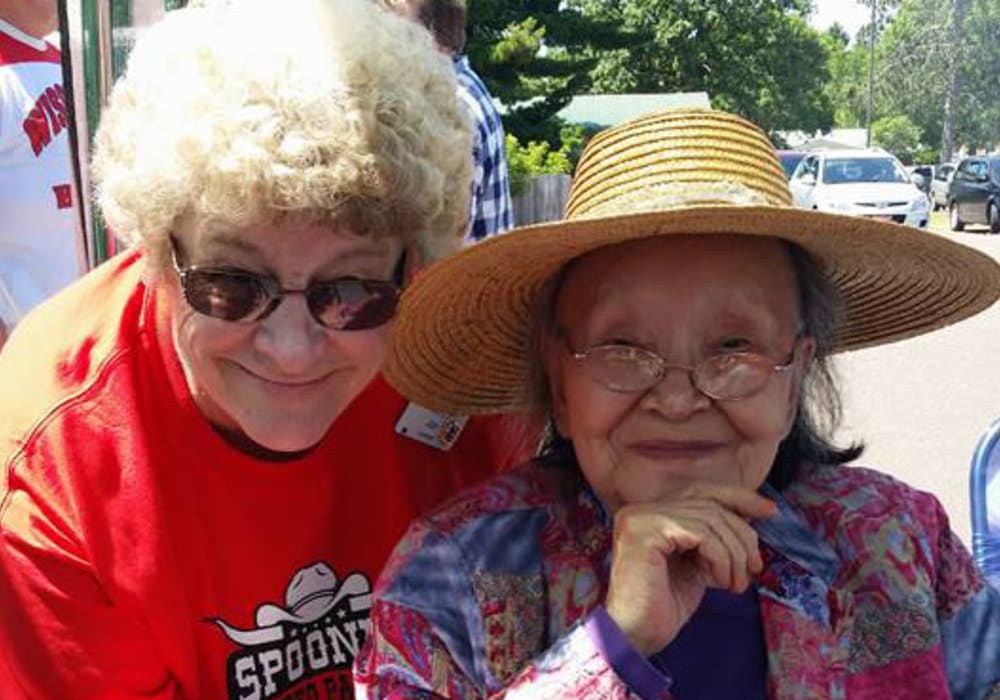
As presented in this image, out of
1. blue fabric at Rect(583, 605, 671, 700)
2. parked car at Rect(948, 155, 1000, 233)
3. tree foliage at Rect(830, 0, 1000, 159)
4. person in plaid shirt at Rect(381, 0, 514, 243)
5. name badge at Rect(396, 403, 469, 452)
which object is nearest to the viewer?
blue fabric at Rect(583, 605, 671, 700)

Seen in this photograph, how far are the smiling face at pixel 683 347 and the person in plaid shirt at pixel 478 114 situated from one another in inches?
105

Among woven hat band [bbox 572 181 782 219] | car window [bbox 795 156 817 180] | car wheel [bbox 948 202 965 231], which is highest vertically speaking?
woven hat band [bbox 572 181 782 219]

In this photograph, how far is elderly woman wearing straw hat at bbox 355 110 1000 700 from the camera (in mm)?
1627

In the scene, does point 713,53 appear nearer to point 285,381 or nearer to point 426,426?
point 426,426

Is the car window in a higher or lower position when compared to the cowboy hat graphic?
lower

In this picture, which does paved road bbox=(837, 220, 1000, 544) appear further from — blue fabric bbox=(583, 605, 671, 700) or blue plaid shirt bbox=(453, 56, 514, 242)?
blue fabric bbox=(583, 605, 671, 700)

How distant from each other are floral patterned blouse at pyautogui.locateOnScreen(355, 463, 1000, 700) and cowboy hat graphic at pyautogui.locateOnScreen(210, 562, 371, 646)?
27 cm

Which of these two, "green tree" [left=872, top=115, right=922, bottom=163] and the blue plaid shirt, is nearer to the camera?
the blue plaid shirt

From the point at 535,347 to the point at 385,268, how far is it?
0.91 ft

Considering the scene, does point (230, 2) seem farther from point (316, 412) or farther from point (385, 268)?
point (316, 412)

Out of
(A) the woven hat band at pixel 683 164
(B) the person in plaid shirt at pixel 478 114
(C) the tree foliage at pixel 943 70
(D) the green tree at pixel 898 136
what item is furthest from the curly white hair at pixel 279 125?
(D) the green tree at pixel 898 136

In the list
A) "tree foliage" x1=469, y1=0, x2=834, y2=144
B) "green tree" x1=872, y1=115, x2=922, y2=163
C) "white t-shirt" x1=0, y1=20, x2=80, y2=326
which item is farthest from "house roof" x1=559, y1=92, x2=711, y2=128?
"green tree" x1=872, y1=115, x2=922, y2=163

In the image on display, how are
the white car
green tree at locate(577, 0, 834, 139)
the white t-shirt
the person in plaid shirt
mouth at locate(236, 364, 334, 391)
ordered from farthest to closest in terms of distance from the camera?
green tree at locate(577, 0, 834, 139)
the white car
the person in plaid shirt
the white t-shirt
mouth at locate(236, 364, 334, 391)

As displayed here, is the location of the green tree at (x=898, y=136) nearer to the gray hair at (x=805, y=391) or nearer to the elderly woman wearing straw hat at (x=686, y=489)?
the gray hair at (x=805, y=391)
